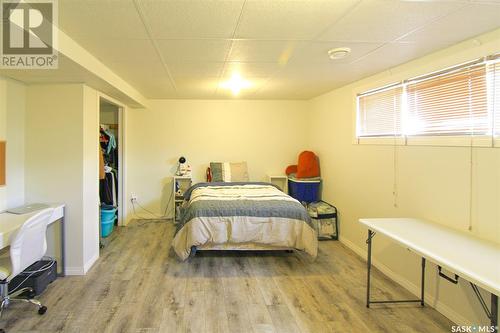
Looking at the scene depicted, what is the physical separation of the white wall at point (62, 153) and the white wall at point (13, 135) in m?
0.06

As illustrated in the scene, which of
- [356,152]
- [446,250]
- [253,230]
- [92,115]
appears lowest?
[253,230]

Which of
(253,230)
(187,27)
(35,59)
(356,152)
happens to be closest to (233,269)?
(253,230)

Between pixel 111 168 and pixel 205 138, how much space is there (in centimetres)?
169

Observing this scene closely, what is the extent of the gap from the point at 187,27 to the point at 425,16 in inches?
62.6

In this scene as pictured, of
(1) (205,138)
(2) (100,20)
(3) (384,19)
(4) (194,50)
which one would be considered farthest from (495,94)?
(1) (205,138)

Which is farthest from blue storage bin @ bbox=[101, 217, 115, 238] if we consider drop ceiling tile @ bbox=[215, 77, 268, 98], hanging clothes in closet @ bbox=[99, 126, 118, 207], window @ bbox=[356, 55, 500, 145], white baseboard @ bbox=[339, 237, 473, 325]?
window @ bbox=[356, 55, 500, 145]

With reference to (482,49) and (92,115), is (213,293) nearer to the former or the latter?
(92,115)

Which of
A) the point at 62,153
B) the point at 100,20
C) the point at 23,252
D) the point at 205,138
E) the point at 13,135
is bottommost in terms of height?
the point at 23,252

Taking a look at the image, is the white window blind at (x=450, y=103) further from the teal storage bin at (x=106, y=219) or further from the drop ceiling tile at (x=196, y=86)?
the teal storage bin at (x=106, y=219)

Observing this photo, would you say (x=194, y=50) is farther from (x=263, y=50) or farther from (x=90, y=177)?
(x=90, y=177)

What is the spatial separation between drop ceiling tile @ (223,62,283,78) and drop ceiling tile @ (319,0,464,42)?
2.96 feet

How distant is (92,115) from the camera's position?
136 inches

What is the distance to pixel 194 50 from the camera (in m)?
2.69

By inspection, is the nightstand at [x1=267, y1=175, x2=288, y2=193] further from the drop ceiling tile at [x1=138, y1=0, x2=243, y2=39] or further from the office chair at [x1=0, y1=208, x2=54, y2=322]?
the office chair at [x1=0, y1=208, x2=54, y2=322]
